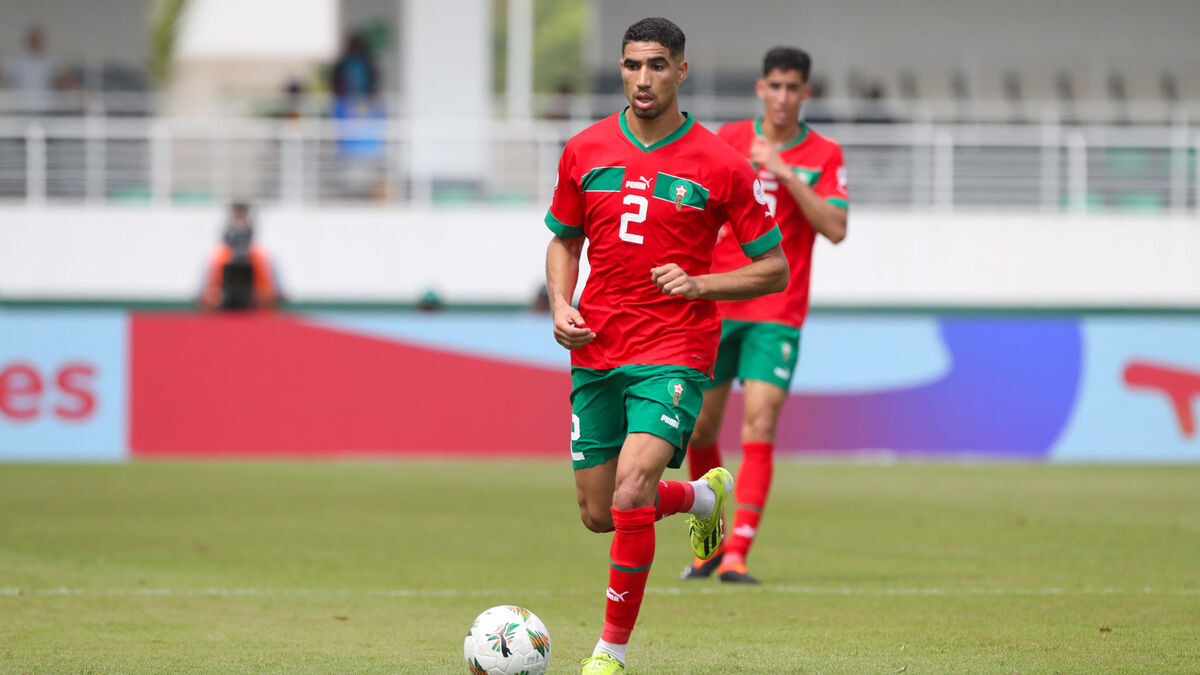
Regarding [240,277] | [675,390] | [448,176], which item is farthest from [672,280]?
[448,176]

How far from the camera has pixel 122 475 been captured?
14727mm

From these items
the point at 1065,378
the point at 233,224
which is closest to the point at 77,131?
the point at 233,224

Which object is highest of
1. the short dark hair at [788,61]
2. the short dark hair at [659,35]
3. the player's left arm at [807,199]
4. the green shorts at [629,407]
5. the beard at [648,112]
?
the short dark hair at [788,61]

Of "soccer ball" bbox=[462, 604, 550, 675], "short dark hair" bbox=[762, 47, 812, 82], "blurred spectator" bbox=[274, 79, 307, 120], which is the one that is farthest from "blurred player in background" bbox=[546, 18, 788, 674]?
"blurred spectator" bbox=[274, 79, 307, 120]

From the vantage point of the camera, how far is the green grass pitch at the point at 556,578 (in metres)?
6.29

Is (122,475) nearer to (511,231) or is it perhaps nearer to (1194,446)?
(511,231)

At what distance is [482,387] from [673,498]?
10.6 metres

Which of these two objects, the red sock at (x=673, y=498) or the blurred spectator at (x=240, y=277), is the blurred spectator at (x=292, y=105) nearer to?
the blurred spectator at (x=240, y=277)

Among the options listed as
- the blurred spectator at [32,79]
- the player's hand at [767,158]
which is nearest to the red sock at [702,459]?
the player's hand at [767,158]

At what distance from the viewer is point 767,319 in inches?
335

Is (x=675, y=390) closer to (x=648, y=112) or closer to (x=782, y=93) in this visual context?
(x=648, y=112)

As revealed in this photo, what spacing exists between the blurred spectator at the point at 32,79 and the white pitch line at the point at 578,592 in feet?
53.3

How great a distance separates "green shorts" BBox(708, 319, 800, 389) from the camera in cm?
849

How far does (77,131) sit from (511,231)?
577cm
